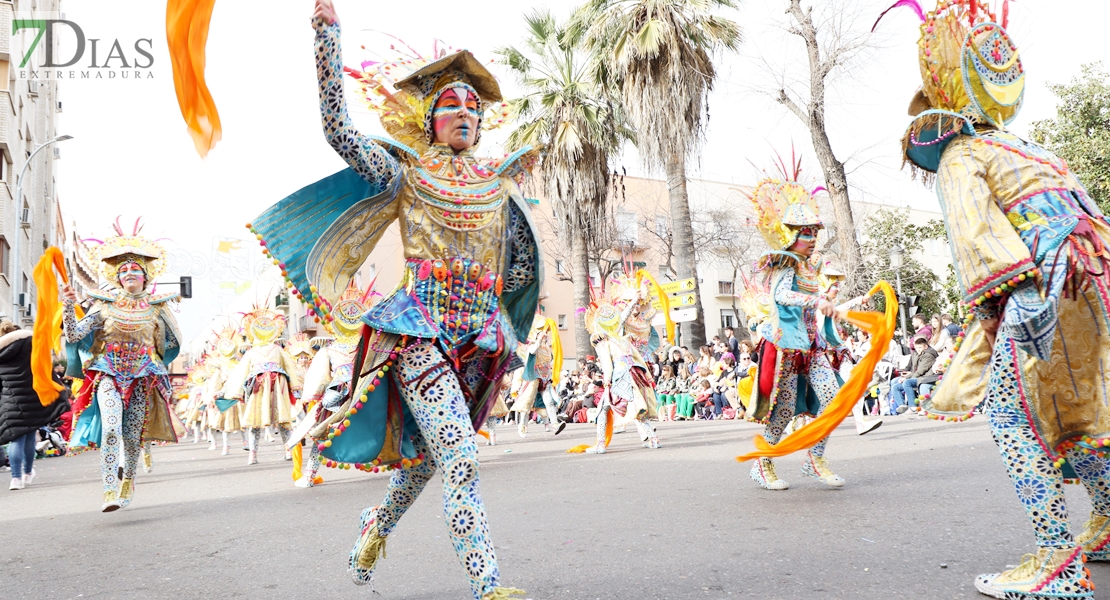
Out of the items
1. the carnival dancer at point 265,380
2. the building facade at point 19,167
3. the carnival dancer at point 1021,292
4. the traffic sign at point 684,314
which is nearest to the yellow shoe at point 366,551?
the carnival dancer at point 1021,292

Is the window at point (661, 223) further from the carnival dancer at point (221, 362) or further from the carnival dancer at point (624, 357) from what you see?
the carnival dancer at point (624, 357)

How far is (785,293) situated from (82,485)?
9198mm

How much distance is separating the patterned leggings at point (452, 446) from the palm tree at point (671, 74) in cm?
1873

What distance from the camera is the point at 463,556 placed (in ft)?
10.8

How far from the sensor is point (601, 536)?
208 inches

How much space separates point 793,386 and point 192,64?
528 centimetres

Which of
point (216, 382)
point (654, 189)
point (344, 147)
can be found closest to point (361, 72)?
point (344, 147)

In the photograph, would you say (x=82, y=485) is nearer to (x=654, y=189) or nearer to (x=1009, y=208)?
(x=1009, y=208)

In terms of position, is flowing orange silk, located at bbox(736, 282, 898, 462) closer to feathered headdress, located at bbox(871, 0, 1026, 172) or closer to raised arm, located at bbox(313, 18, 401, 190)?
feathered headdress, located at bbox(871, 0, 1026, 172)

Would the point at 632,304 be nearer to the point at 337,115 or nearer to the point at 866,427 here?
the point at 866,427

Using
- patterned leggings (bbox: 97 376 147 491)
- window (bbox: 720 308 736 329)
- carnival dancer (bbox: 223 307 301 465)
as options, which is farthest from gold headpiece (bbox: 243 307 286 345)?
window (bbox: 720 308 736 329)

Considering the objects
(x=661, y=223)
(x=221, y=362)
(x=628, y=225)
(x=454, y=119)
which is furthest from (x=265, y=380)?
(x=661, y=223)

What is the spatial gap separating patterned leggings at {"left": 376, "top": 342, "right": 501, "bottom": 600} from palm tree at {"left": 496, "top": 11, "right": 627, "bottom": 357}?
2004 cm

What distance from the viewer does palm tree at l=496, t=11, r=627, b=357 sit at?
24078 millimetres
